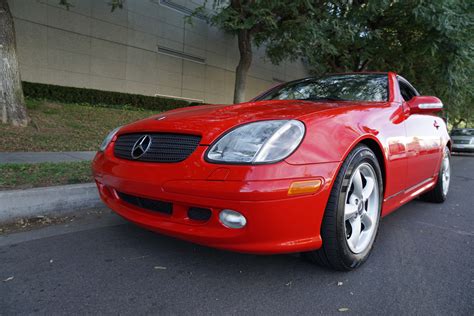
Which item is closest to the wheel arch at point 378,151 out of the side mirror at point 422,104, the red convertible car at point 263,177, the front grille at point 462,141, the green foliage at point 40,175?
the red convertible car at point 263,177

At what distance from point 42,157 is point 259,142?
4.42m

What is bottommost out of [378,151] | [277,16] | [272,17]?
[378,151]

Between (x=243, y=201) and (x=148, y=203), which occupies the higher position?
(x=243, y=201)

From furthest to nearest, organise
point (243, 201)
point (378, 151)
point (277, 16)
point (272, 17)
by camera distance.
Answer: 1. point (277, 16)
2. point (272, 17)
3. point (378, 151)
4. point (243, 201)

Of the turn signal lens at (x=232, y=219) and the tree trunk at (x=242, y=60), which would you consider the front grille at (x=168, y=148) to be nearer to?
the turn signal lens at (x=232, y=219)

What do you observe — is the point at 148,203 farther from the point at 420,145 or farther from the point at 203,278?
the point at 420,145

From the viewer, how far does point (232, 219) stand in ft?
5.90

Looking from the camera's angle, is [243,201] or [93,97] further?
[93,97]

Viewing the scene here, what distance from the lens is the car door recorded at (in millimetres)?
2930

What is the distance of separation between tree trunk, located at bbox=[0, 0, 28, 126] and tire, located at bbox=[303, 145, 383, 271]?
6745 mm

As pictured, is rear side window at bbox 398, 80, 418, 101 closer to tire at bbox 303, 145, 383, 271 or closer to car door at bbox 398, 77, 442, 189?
car door at bbox 398, 77, 442, 189

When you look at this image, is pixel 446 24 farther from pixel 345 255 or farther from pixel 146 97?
pixel 146 97

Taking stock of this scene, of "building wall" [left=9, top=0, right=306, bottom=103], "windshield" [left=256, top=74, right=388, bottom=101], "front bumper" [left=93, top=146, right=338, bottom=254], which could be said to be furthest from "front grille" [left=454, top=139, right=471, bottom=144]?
"front bumper" [left=93, top=146, right=338, bottom=254]

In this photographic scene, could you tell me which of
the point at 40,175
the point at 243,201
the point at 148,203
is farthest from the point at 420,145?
the point at 40,175
